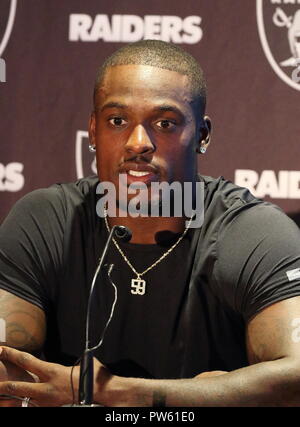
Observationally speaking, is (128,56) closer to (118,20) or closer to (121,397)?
(118,20)

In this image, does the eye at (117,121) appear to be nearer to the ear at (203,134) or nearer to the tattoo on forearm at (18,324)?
the ear at (203,134)


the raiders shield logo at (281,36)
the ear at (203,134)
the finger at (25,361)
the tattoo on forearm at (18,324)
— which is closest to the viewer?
the finger at (25,361)

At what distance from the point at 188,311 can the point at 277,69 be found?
1315 mm

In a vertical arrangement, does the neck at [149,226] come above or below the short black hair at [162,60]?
below

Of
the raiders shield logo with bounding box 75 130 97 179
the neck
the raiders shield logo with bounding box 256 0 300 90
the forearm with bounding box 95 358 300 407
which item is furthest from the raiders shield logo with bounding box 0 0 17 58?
the forearm with bounding box 95 358 300 407

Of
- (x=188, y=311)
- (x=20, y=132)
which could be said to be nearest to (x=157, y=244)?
(x=188, y=311)

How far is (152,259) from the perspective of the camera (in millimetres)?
2617

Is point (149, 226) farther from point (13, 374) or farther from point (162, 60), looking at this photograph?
point (13, 374)

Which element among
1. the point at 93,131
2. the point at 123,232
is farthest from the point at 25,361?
the point at 93,131

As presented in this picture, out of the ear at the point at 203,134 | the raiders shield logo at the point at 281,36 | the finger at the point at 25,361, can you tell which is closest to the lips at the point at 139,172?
A: the ear at the point at 203,134

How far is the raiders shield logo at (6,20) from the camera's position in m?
3.43

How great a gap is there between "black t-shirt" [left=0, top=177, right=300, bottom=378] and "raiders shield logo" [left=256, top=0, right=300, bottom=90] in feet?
3.00

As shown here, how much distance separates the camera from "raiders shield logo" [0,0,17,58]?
3.43m

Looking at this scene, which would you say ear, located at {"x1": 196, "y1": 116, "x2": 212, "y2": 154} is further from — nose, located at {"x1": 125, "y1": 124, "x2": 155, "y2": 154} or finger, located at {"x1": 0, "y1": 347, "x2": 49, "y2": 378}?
finger, located at {"x1": 0, "y1": 347, "x2": 49, "y2": 378}
